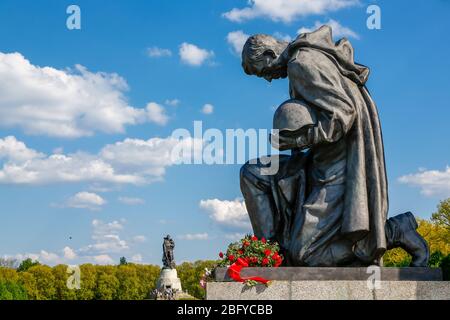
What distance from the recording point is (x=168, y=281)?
65.8 m

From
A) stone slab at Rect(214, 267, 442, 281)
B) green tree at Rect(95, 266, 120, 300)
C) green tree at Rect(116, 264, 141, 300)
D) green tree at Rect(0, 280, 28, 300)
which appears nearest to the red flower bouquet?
stone slab at Rect(214, 267, 442, 281)

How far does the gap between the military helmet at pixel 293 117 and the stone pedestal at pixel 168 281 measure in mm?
56395

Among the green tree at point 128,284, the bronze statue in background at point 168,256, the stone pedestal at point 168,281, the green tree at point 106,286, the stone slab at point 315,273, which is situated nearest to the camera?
the stone slab at point 315,273

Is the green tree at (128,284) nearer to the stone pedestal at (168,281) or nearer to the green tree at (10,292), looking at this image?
the stone pedestal at (168,281)

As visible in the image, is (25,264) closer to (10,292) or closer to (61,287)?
(61,287)

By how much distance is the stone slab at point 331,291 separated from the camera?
25.9ft

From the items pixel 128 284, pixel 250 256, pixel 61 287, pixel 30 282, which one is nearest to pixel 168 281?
pixel 61 287

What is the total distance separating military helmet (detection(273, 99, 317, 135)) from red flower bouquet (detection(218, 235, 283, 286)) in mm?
1463

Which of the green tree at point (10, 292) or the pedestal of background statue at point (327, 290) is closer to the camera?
the pedestal of background statue at point (327, 290)

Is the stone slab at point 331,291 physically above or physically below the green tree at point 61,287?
above

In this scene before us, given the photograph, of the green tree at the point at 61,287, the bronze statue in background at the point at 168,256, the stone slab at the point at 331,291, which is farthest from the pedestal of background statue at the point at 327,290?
the green tree at the point at 61,287

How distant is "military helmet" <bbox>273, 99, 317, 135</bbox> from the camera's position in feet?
28.2

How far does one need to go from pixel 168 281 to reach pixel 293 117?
193ft
